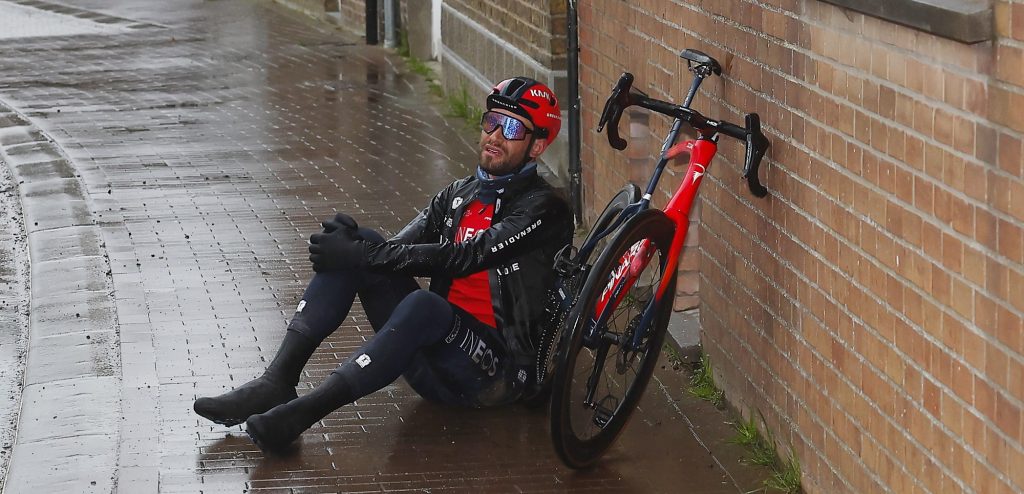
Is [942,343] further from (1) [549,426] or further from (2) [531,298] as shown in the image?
(2) [531,298]

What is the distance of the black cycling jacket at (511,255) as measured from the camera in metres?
5.34

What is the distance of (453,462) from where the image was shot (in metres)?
5.23

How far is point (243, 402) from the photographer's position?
17.5ft

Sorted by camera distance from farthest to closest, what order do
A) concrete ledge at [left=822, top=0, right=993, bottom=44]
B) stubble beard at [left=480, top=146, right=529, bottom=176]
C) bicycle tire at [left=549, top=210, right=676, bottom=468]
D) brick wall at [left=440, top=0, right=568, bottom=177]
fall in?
1. brick wall at [left=440, top=0, right=568, bottom=177]
2. stubble beard at [left=480, top=146, right=529, bottom=176]
3. bicycle tire at [left=549, top=210, right=676, bottom=468]
4. concrete ledge at [left=822, top=0, right=993, bottom=44]

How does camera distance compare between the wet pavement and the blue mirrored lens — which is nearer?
the wet pavement

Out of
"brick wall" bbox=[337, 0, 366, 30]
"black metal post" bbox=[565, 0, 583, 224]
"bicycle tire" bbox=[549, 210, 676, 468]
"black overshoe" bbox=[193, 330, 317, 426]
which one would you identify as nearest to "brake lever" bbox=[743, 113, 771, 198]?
"bicycle tire" bbox=[549, 210, 676, 468]

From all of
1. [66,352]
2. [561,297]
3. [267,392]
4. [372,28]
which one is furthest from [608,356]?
[372,28]

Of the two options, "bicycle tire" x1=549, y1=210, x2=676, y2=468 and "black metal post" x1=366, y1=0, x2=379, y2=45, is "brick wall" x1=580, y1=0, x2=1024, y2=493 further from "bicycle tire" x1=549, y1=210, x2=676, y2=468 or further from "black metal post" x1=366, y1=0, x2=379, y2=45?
"black metal post" x1=366, y1=0, x2=379, y2=45

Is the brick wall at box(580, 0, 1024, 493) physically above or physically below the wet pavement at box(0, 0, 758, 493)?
above

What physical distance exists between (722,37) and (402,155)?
17.2 ft

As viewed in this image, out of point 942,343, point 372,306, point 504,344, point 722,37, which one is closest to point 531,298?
point 504,344

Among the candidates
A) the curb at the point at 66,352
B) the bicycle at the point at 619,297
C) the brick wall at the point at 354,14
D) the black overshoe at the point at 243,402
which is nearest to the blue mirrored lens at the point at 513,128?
the bicycle at the point at 619,297

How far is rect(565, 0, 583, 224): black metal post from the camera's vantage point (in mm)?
8242

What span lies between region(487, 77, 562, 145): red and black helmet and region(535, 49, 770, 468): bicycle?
0.22m
